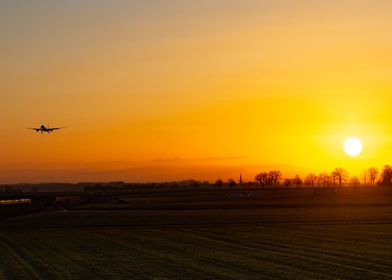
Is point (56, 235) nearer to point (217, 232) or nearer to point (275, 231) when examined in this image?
point (217, 232)

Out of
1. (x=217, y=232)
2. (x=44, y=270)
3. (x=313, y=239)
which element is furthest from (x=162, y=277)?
(x=217, y=232)

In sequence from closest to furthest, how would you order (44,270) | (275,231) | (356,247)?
1. (44,270)
2. (356,247)
3. (275,231)

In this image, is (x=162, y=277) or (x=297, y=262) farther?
(x=297, y=262)

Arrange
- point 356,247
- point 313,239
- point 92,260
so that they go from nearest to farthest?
1. point 92,260
2. point 356,247
3. point 313,239

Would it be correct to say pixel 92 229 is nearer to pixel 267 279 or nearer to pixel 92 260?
pixel 92 260

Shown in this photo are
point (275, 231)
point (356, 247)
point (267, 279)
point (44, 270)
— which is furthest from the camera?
point (275, 231)

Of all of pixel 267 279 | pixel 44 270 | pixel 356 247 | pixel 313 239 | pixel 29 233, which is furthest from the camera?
pixel 29 233

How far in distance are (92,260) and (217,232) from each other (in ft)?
51.1

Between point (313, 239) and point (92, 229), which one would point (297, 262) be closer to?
point (313, 239)

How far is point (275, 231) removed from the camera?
141 feet

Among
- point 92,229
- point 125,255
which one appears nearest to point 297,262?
point 125,255

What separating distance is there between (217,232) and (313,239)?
28.1 feet

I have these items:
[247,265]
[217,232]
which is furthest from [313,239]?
[247,265]

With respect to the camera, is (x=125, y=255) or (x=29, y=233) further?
(x=29, y=233)
